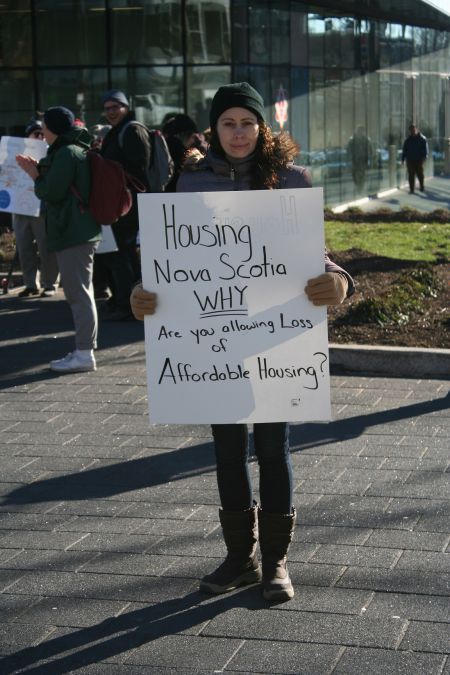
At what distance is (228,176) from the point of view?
468cm

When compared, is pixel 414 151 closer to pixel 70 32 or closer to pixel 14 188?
pixel 70 32

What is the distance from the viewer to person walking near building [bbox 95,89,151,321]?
1108 centimetres

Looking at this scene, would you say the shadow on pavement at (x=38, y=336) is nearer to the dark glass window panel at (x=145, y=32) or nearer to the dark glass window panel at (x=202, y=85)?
the dark glass window panel at (x=202, y=85)

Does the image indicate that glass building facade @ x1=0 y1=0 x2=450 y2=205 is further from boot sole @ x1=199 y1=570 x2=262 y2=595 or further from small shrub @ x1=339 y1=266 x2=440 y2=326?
boot sole @ x1=199 y1=570 x2=262 y2=595

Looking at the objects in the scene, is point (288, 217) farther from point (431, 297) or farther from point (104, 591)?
point (431, 297)

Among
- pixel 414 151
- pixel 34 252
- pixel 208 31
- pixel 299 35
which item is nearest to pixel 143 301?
pixel 34 252

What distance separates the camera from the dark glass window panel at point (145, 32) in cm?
2227

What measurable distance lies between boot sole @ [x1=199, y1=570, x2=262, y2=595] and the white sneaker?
4327mm

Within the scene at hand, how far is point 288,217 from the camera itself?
461 centimetres

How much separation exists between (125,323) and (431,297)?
275 centimetres

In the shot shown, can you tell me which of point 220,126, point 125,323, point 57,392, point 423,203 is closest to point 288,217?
point 220,126

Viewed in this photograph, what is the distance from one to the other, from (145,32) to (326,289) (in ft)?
61.1

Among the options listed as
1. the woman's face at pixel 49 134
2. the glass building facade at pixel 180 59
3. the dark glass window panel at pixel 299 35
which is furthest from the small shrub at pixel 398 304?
the dark glass window panel at pixel 299 35

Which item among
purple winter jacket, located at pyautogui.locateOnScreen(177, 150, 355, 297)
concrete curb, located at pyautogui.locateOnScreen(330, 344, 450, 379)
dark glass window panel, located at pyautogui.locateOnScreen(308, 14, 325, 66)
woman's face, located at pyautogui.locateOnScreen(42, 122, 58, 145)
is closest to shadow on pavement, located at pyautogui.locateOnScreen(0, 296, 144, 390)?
woman's face, located at pyautogui.locateOnScreen(42, 122, 58, 145)
